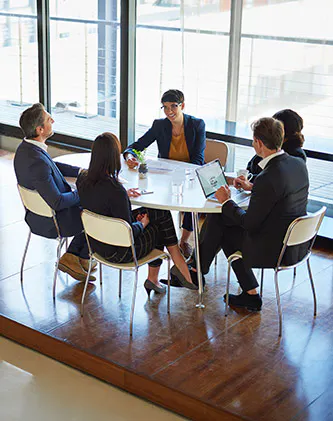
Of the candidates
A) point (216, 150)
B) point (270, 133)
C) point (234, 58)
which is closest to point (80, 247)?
point (216, 150)

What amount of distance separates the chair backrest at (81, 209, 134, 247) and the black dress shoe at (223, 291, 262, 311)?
88 centimetres

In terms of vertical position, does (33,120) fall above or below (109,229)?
above

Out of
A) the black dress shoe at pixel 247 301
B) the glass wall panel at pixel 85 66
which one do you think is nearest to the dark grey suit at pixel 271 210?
the black dress shoe at pixel 247 301

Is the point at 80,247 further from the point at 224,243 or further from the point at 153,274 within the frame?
the point at 224,243

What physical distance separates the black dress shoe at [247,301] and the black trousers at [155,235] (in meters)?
0.52

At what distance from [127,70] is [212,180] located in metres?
2.72

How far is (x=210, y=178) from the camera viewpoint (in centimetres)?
408

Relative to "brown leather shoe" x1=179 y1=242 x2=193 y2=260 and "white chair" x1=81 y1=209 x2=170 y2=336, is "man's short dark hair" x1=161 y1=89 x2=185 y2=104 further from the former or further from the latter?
"white chair" x1=81 y1=209 x2=170 y2=336

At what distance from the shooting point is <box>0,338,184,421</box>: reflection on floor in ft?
11.1

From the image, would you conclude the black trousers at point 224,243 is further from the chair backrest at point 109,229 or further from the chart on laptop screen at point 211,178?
the chair backrest at point 109,229

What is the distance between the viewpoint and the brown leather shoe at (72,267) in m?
4.45

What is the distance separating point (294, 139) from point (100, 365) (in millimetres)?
1810

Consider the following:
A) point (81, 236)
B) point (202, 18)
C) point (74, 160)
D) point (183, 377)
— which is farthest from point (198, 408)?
Result: point (202, 18)

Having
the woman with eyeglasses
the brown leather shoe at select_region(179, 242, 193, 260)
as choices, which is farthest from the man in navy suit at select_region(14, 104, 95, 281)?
the brown leather shoe at select_region(179, 242, 193, 260)
